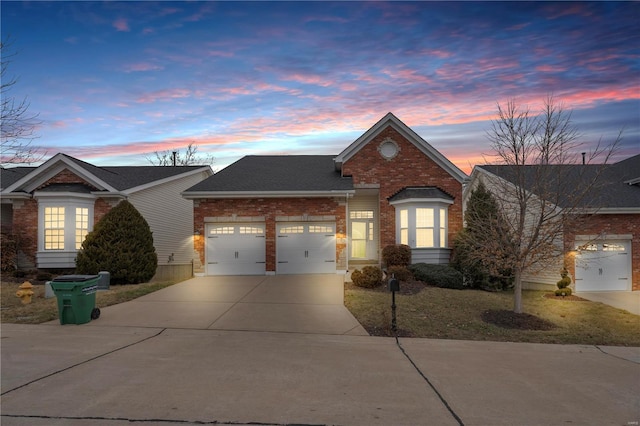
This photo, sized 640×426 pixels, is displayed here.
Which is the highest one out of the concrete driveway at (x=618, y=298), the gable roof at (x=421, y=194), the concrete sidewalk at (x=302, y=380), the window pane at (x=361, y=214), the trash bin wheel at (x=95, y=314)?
the gable roof at (x=421, y=194)

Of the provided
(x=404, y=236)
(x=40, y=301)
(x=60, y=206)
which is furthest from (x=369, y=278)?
(x=60, y=206)

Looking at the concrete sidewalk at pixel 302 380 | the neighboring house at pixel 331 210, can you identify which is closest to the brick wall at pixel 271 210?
the neighboring house at pixel 331 210

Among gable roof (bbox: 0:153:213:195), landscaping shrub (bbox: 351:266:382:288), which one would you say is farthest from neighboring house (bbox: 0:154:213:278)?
landscaping shrub (bbox: 351:266:382:288)

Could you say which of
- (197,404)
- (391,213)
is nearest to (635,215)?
(391,213)

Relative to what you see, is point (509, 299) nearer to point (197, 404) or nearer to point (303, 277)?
point (303, 277)

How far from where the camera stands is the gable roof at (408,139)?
61.0ft

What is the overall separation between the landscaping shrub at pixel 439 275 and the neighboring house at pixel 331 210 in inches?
66.6

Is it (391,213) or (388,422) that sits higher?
(391,213)

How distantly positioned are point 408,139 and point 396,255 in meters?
5.56

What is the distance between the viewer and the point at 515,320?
422 inches

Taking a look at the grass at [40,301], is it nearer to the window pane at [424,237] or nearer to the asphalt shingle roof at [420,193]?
the asphalt shingle roof at [420,193]

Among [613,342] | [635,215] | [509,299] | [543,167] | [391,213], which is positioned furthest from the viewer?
[391,213]

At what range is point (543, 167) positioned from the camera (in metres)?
11.7

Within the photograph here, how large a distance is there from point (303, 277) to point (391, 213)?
4.95 meters
